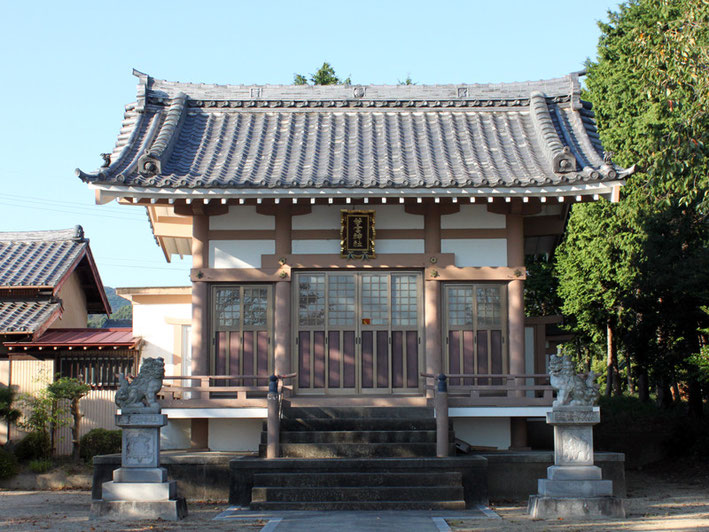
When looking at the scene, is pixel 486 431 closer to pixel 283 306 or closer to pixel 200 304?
pixel 283 306

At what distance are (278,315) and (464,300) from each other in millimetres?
3507

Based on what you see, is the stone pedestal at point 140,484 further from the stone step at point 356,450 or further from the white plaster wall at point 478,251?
the white plaster wall at point 478,251

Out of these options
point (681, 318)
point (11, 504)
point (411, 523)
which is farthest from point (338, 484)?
point (681, 318)

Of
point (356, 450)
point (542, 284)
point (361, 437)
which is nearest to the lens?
point (356, 450)

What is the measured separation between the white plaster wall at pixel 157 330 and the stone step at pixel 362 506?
9.74 metres

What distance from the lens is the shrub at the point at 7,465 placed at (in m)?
16.9

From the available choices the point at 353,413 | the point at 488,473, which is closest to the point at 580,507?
the point at 488,473

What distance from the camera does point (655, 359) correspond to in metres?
24.3

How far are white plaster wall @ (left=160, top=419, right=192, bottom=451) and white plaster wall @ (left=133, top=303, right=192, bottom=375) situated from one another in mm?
5290

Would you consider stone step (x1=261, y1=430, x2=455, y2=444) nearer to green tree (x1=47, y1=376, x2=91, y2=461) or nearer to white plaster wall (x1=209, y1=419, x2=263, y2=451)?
white plaster wall (x1=209, y1=419, x2=263, y2=451)

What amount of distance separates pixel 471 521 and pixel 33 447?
1118 centimetres

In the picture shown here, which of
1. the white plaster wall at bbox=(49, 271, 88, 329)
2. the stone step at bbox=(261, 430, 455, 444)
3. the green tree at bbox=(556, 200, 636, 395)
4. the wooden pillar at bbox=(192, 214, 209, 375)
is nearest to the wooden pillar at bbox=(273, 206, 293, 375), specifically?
the wooden pillar at bbox=(192, 214, 209, 375)

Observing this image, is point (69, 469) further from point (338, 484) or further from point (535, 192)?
point (535, 192)

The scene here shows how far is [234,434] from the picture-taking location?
15.2 meters
